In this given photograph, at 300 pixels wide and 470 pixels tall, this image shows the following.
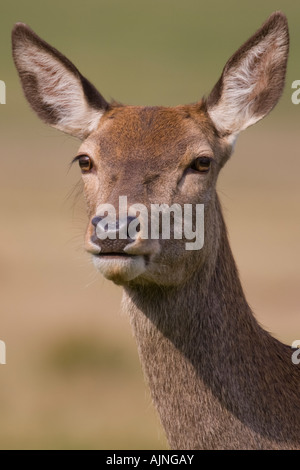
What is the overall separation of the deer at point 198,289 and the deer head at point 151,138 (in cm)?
1

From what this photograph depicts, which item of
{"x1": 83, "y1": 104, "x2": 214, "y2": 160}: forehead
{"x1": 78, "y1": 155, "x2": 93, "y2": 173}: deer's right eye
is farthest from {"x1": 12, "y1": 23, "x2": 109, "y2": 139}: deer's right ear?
{"x1": 78, "y1": 155, "x2": 93, "y2": 173}: deer's right eye

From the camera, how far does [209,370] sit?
8258mm

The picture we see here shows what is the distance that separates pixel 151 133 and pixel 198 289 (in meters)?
1.12

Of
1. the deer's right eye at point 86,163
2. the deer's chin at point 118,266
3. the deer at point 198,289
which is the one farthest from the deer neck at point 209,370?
the deer's right eye at point 86,163

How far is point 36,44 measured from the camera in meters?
8.95

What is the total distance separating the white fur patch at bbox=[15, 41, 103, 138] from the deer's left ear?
91cm

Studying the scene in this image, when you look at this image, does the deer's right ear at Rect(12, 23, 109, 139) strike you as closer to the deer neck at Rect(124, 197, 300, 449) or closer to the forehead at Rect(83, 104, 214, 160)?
the forehead at Rect(83, 104, 214, 160)

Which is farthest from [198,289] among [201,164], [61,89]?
[61,89]

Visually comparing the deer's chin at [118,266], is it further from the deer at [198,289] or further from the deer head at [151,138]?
the deer at [198,289]

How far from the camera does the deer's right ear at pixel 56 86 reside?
8883 millimetres

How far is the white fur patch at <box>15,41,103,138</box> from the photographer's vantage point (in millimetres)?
8898

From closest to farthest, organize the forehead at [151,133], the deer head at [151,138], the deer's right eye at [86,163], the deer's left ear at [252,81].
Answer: the deer head at [151,138], the forehead at [151,133], the deer's right eye at [86,163], the deer's left ear at [252,81]

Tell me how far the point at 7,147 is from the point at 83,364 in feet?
73.3

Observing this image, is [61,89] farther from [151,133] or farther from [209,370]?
[209,370]
